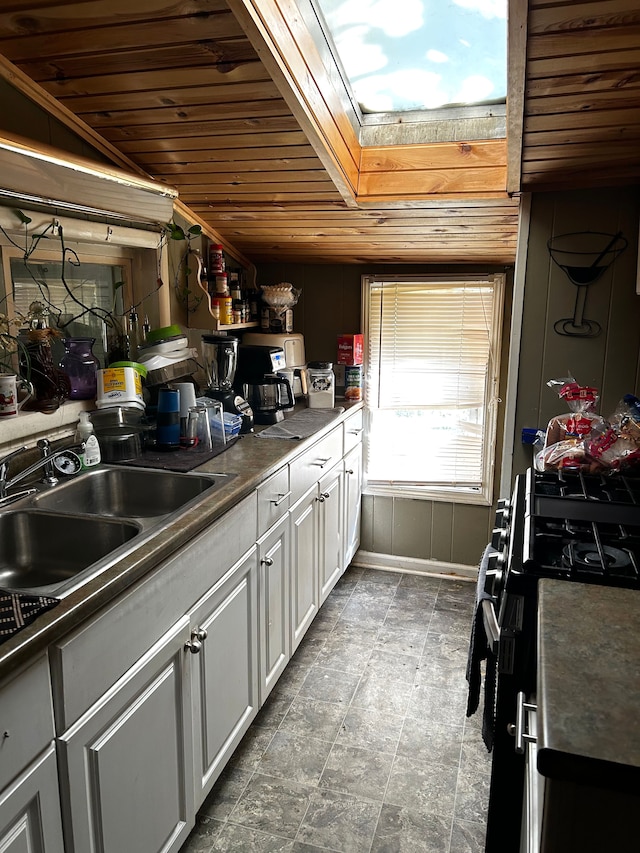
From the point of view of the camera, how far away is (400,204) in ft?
8.22

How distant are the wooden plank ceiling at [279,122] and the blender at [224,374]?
1.86 feet

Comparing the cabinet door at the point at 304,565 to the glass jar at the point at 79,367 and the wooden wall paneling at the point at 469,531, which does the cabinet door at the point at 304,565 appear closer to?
the glass jar at the point at 79,367

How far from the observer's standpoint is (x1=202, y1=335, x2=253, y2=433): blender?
259 centimetres

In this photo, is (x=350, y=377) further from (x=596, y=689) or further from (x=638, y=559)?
(x=596, y=689)

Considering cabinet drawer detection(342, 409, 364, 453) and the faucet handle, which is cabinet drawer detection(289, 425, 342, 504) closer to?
cabinet drawer detection(342, 409, 364, 453)

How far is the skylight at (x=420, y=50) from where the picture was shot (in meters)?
1.91

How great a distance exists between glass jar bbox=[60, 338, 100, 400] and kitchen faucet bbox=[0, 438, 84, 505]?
23 centimetres

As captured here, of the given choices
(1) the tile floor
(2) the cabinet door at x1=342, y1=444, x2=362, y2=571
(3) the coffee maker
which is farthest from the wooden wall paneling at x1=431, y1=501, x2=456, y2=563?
(3) the coffee maker

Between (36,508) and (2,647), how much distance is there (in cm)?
69

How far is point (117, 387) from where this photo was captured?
2137 millimetres

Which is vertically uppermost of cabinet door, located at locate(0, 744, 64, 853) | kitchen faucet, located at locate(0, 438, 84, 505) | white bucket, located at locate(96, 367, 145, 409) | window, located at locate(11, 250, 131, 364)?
window, located at locate(11, 250, 131, 364)

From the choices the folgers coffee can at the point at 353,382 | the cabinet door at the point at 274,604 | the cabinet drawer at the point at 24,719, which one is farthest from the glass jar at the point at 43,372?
the folgers coffee can at the point at 353,382

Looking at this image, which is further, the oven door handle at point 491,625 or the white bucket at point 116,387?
the white bucket at point 116,387

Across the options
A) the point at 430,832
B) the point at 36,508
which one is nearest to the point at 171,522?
the point at 36,508
